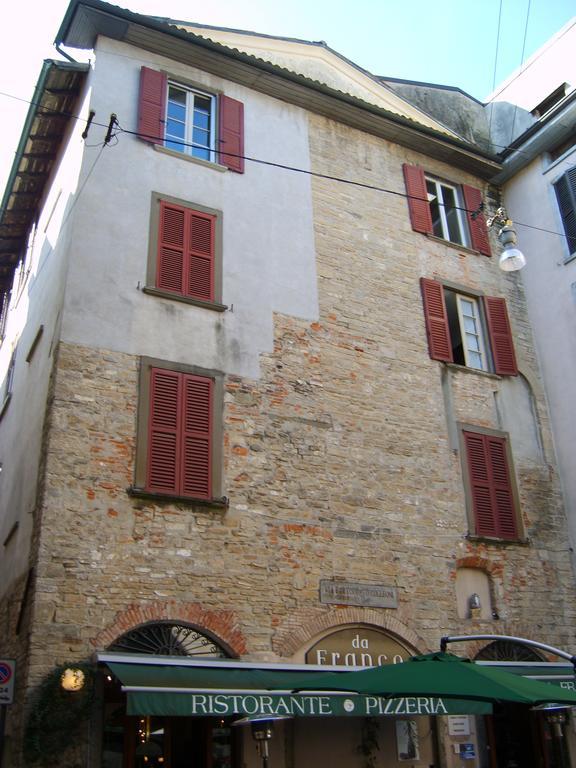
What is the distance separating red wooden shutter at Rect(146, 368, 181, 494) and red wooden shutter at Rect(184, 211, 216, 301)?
4.87ft

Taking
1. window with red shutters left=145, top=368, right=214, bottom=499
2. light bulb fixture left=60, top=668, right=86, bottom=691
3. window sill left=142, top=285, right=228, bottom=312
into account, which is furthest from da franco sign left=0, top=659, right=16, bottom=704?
window sill left=142, top=285, right=228, bottom=312


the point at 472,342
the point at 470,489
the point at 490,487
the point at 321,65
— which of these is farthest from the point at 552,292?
the point at 321,65

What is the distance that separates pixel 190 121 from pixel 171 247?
268 centimetres

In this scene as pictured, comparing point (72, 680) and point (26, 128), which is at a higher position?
point (26, 128)

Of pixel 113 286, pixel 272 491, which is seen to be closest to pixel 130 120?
pixel 113 286

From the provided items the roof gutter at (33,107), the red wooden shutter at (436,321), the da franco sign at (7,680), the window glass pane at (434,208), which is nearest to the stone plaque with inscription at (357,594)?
the da franco sign at (7,680)

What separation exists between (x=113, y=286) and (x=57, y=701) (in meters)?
5.33

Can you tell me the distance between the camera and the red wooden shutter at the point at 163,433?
397 inches

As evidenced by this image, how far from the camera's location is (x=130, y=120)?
12320mm

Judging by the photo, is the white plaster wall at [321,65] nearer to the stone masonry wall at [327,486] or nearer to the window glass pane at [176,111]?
the stone masonry wall at [327,486]

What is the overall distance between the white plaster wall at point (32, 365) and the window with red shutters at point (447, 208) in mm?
6212

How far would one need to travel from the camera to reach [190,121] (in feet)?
42.8

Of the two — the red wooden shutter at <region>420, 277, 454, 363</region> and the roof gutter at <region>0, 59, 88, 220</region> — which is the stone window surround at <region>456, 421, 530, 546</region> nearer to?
the red wooden shutter at <region>420, 277, 454, 363</region>

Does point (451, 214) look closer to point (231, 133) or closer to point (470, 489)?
point (231, 133)
